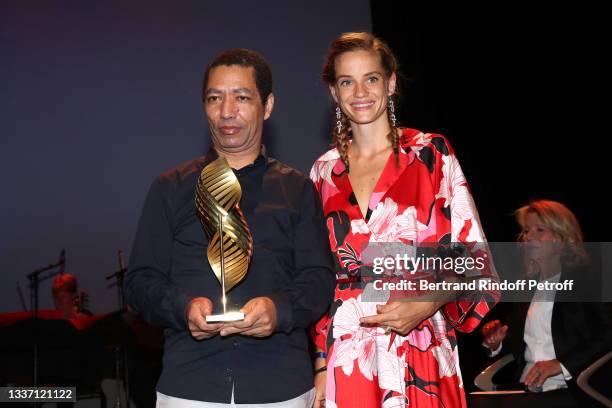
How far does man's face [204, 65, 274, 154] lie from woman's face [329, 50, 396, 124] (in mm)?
399

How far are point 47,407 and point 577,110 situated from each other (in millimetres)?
3978

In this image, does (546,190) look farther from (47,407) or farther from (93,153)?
(47,407)

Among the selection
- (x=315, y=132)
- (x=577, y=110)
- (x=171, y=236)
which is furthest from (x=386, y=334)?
(x=315, y=132)

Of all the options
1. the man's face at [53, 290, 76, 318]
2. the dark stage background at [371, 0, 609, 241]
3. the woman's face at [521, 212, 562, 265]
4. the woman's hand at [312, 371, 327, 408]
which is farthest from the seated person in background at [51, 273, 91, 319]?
the woman's hand at [312, 371, 327, 408]

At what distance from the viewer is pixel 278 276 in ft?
5.69

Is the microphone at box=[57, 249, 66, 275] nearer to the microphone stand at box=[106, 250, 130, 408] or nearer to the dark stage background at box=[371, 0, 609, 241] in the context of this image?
the microphone stand at box=[106, 250, 130, 408]

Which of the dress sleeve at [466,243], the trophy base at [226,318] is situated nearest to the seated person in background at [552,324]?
the dress sleeve at [466,243]

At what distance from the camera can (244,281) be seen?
1709mm

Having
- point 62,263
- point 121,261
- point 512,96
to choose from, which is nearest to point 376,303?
point 512,96

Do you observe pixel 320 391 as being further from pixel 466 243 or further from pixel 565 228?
pixel 565 228

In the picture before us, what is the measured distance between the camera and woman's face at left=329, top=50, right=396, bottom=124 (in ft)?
7.03

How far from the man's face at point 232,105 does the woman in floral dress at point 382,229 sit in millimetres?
406

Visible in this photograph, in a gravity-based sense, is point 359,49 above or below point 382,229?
above

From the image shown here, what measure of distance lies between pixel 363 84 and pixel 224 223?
0.76 m
